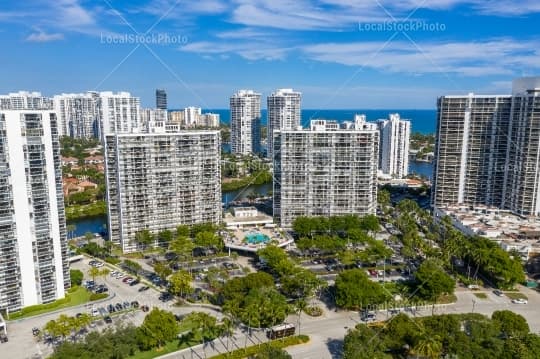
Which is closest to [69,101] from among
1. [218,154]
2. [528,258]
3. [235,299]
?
[218,154]

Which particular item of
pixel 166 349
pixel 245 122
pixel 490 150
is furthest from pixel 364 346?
pixel 245 122

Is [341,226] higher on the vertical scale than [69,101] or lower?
lower

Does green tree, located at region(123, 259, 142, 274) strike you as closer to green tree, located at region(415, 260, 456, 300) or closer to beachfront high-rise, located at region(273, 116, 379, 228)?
beachfront high-rise, located at region(273, 116, 379, 228)

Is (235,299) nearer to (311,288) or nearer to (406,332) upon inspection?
(311,288)

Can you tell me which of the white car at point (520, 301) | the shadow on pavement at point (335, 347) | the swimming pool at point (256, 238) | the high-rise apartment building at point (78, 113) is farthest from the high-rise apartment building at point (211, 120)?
the shadow on pavement at point (335, 347)

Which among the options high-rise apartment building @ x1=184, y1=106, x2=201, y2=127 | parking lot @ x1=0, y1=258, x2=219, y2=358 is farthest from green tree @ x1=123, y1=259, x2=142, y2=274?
high-rise apartment building @ x1=184, y1=106, x2=201, y2=127

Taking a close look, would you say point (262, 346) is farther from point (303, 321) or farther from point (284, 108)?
point (284, 108)
